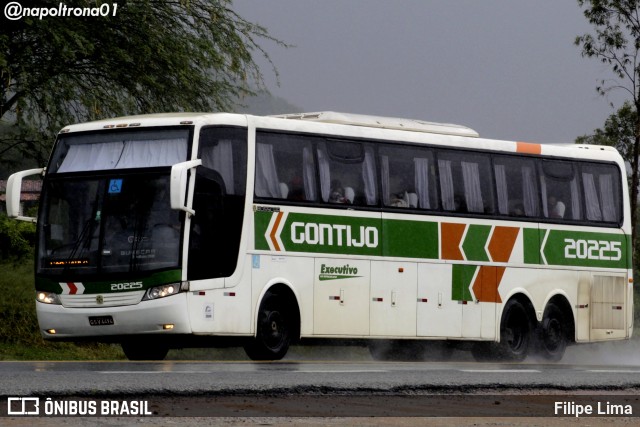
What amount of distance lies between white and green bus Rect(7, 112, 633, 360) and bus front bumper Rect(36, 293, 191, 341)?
0.9 inches

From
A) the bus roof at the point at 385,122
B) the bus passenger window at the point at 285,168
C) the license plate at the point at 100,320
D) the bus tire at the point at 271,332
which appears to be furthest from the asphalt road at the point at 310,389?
the bus roof at the point at 385,122

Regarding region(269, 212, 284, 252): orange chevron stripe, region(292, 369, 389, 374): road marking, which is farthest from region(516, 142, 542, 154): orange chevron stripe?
region(292, 369, 389, 374): road marking

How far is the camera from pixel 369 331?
20797 millimetres

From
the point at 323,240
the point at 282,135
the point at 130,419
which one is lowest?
the point at 130,419

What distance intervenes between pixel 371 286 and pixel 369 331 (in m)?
0.64

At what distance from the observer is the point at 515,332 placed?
23.5 meters

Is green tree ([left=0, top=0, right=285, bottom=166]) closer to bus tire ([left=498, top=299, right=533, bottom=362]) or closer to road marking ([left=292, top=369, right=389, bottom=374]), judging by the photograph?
bus tire ([left=498, top=299, right=533, bottom=362])

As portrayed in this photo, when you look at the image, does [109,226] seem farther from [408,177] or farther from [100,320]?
[408,177]

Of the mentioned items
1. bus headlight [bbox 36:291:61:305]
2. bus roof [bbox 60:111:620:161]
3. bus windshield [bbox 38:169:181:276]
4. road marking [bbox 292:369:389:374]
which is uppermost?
bus roof [bbox 60:111:620:161]

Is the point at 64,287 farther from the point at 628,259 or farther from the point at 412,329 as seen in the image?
the point at 628,259

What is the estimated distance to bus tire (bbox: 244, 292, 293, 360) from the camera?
62.5 ft

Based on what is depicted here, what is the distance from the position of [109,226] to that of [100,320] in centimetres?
118

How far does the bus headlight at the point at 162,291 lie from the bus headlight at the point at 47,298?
52.0 inches

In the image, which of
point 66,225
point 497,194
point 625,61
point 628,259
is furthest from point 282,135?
point 625,61
